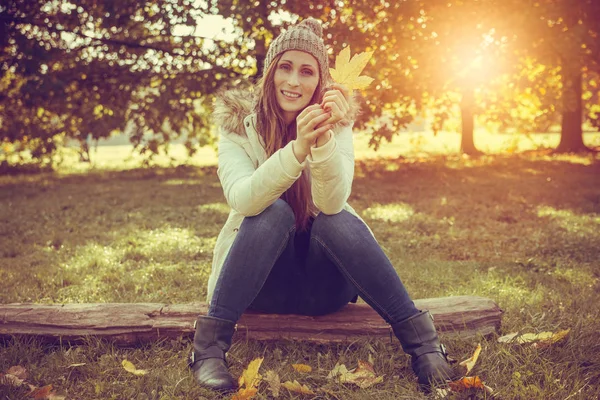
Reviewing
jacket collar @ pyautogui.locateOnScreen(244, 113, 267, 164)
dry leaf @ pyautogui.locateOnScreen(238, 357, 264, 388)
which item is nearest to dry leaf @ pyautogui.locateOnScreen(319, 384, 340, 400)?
dry leaf @ pyautogui.locateOnScreen(238, 357, 264, 388)

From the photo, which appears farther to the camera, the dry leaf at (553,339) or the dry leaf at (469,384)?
the dry leaf at (553,339)

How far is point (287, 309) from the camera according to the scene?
226cm

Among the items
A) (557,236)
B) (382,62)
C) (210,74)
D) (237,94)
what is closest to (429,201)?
(557,236)

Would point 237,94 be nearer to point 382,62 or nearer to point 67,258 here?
point 67,258

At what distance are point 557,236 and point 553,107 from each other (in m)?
4.83

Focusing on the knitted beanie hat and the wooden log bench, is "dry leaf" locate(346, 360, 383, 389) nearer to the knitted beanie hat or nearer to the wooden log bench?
the wooden log bench

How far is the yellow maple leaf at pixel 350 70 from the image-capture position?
70.4 inches

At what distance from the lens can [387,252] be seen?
13.2ft

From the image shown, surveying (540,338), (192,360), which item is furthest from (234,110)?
(540,338)

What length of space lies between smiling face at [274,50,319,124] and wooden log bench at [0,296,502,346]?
103 centimetres

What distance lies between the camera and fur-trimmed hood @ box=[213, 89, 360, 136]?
2.44 metres

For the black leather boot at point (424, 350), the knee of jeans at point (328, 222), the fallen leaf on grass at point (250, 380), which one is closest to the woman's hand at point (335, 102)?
the knee of jeans at point (328, 222)

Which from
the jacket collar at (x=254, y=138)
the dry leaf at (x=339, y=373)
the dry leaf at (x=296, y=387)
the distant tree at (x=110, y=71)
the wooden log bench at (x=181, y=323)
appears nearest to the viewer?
the dry leaf at (x=296, y=387)

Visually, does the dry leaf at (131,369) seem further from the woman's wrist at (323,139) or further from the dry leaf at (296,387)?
the woman's wrist at (323,139)
